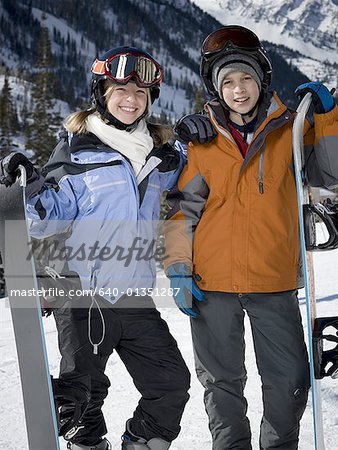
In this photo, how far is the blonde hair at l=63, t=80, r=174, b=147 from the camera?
279 centimetres

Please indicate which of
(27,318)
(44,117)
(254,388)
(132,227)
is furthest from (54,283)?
(44,117)

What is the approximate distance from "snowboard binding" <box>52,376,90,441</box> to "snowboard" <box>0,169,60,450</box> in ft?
0.19

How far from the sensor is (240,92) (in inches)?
105

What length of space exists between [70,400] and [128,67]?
1.65 metres

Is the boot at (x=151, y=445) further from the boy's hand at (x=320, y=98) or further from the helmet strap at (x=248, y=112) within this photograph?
the boy's hand at (x=320, y=98)

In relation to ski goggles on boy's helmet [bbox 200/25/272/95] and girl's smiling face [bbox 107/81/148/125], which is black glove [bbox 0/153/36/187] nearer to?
girl's smiling face [bbox 107/81/148/125]

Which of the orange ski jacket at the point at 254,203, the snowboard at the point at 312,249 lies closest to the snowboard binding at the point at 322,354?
the snowboard at the point at 312,249

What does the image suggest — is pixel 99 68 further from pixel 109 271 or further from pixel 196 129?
pixel 109 271

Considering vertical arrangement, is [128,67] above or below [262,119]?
above

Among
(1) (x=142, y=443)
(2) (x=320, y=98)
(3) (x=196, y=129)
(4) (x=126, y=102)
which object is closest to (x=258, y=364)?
(1) (x=142, y=443)

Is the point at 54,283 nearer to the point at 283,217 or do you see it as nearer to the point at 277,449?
the point at 283,217

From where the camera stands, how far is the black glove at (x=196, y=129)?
267 centimetres

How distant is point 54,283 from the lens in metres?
2.65

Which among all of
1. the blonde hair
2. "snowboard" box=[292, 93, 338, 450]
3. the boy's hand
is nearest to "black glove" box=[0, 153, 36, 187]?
the blonde hair
